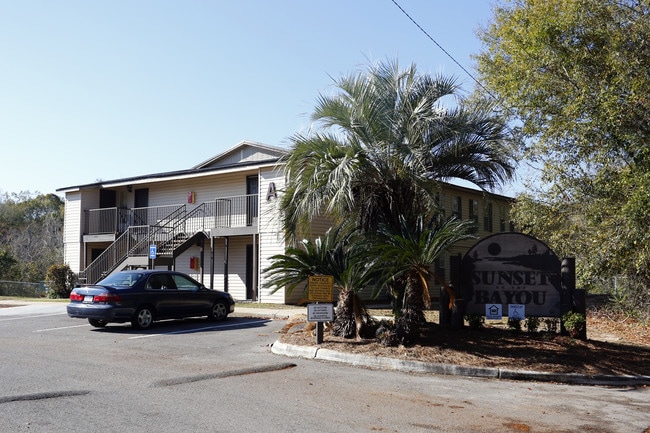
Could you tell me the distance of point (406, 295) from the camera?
39.0 ft

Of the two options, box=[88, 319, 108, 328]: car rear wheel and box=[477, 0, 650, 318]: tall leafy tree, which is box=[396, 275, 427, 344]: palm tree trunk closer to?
box=[477, 0, 650, 318]: tall leafy tree

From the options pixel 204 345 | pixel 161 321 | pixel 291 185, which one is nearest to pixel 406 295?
pixel 291 185

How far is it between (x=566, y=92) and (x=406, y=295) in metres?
6.14

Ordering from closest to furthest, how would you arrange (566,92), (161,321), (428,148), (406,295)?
(406,295) → (428,148) → (566,92) → (161,321)

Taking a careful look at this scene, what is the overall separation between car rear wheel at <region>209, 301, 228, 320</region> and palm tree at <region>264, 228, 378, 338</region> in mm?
5066

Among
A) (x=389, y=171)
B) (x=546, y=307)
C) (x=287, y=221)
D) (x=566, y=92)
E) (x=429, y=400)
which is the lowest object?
(x=429, y=400)

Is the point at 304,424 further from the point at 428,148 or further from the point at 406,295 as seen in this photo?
the point at 428,148

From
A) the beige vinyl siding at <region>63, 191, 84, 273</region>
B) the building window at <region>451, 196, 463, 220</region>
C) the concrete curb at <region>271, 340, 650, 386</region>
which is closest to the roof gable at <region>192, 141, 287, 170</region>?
the beige vinyl siding at <region>63, 191, 84, 273</region>

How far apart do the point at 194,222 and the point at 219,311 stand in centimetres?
1097

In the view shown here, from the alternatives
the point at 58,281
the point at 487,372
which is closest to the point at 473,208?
the point at 58,281

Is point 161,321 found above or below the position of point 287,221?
below

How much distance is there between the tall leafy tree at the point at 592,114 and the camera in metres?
13.4

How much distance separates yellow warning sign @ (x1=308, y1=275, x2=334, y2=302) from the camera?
11852 mm

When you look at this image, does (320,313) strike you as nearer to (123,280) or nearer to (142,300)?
(142,300)
